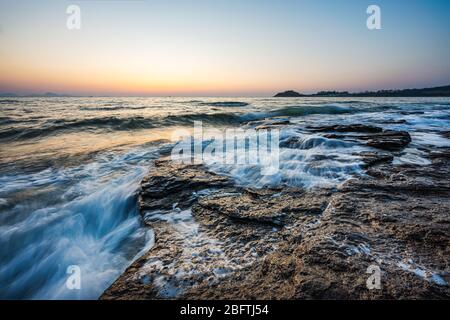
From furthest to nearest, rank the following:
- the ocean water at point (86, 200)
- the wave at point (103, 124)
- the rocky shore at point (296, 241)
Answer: the wave at point (103, 124)
the ocean water at point (86, 200)
the rocky shore at point (296, 241)

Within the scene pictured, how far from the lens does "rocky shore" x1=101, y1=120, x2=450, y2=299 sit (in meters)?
1.70

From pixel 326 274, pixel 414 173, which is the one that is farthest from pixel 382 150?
pixel 326 274

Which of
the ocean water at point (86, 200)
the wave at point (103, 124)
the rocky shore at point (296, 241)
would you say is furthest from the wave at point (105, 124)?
the rocky shore at point (296, 241)

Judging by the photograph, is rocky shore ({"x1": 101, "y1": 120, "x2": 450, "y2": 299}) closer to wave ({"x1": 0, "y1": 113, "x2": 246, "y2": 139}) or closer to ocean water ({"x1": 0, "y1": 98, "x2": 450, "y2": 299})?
ocean water ({"x1": 0, "y1": 98, "x2": 450, "y2": 299})

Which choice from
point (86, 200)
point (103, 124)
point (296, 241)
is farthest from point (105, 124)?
point (296, 241)

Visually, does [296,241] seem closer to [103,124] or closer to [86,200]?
[86,200]

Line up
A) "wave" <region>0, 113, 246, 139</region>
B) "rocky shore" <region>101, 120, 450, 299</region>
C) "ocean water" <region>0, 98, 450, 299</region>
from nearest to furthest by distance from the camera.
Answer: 1. "rocky shore" <region>101, 120, 450, 299</region>
2. "ocean water" <region>0, 98, 450, 299</region>
3. "wave" <region>0, 113, 246, 139</region>

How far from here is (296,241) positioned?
221 centimetres

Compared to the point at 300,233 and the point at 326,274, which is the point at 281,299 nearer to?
the point at 326,274

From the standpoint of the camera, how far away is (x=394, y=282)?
5.37 feet

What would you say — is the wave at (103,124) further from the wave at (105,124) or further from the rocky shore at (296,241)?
the rocky shore at (296,241)

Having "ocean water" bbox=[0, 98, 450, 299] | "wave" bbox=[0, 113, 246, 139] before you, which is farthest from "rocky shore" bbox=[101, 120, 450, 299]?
"wave" bbox=[0, 113, 246, 139]

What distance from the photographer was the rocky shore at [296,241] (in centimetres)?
170
